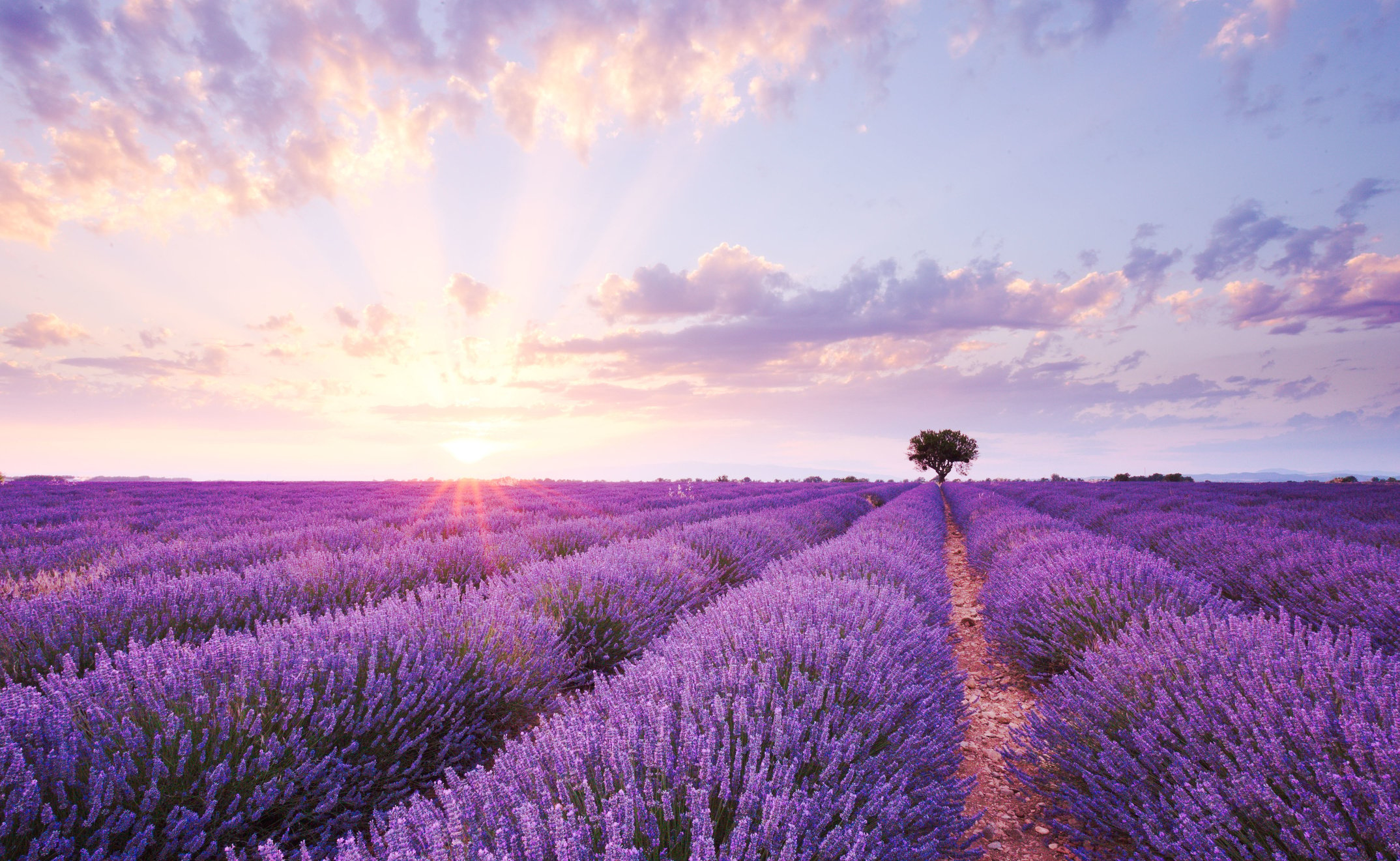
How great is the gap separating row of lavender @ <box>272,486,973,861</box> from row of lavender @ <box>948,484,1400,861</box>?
0.49m

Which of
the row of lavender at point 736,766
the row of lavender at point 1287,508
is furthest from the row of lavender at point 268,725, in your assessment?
the row of lavender at point 1287,508

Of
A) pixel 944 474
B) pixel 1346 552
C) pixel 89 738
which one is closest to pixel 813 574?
pixel 89 738

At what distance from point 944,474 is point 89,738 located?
52074mm

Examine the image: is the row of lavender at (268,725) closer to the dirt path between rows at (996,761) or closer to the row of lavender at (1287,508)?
the dirt path between rows at (996,761)

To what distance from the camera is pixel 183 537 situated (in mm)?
6824

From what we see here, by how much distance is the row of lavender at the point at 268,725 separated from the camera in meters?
1.41

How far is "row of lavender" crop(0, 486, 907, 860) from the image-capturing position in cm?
141

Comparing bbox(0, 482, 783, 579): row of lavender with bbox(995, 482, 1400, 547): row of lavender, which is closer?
bbox(0, 482, 783, 579): row of lavender

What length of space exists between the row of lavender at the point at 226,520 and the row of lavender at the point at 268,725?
104 inches

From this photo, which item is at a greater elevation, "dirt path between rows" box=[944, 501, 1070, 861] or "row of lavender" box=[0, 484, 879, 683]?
"row of lavender" box=[0, 484, 879, 683]

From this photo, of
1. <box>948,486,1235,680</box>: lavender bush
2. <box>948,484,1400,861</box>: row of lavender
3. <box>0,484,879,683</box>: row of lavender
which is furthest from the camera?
<box>948,486,1235,680</box>: lavender bush

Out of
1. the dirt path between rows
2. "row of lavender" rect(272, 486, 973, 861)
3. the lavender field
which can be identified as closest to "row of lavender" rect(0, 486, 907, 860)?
the lavender field

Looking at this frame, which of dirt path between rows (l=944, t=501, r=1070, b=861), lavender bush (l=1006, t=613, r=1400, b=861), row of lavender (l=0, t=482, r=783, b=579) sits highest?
row of lavender (l=0, t=482, r=783, b=579)

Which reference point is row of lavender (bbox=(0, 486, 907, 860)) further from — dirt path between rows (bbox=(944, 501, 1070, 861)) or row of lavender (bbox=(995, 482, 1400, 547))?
row of lavender (bbox=(995, 482, 1400, 547))
